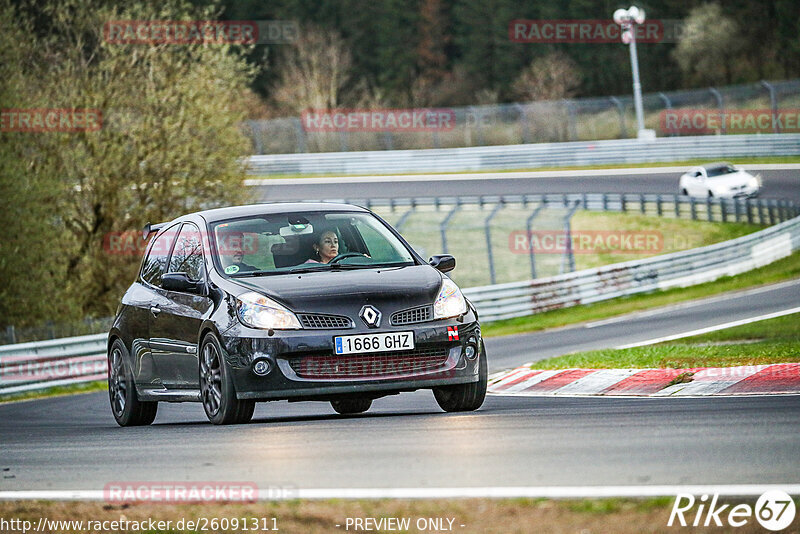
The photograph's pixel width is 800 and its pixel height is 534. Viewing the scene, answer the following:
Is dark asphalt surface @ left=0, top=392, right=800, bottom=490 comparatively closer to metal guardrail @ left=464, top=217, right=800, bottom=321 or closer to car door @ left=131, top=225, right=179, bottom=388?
car door @ left=131, top=225, right=179, bottom=388

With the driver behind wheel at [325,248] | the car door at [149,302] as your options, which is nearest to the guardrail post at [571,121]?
the car door at [149,302]

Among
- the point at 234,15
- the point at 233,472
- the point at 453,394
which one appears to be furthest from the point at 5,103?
the point at 234,15

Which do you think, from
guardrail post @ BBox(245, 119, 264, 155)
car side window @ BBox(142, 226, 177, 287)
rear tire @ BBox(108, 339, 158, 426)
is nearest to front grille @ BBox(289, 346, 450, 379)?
car side window @ BBox(142, 226, 177, 287)

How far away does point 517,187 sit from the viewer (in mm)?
52656

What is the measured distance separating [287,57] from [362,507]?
90.6 meters

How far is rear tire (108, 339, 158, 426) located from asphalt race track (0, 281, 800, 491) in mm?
261

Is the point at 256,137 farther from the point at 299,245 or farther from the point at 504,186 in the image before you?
the point at 299,245

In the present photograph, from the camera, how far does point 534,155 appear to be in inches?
2336

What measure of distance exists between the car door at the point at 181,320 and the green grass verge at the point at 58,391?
1167cm

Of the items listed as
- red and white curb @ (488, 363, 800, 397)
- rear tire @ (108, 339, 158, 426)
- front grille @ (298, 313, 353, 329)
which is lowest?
red and white curb @ (488, 363, 800, 397)

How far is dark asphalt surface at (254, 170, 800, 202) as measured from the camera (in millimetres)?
48156

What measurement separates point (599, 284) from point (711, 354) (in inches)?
666

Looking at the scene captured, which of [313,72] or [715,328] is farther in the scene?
[313,72]

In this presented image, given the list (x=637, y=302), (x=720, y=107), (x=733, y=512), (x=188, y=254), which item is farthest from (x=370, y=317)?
(x=720, y=107)
